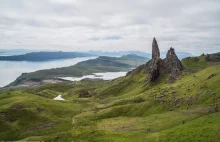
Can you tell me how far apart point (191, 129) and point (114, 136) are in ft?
71.8

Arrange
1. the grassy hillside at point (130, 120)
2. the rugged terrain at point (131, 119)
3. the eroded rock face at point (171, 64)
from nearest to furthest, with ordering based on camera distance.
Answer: the grassy hillside at point (130, 120) → the rugged terrain at point (131, 119) → the eroded rock face at point (171, 64)

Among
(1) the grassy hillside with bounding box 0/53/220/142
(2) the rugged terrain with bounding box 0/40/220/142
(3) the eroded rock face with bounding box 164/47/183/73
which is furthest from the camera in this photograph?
(3) the eroded rock face with bounding box 164/47/183/73

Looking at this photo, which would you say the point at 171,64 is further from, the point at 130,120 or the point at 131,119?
the point at 130,120

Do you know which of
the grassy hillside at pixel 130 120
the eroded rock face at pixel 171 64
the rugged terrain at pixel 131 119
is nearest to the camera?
the grassy hillside at pixel 130 120

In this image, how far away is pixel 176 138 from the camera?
150 ft

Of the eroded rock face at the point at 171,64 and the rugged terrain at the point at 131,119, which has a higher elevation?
the eroded rock face at the point at 171,64

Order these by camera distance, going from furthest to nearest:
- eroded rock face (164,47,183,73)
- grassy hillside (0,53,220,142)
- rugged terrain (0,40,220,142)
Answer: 1. eroded rock face (164,47,183,73)
2. rugged terrain (0,40,220,142)
3. grassy hillside (0,53,220,142)

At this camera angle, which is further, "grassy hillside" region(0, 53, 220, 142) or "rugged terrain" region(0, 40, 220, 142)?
"rugged terrain" region(0, 40, 220, 142)

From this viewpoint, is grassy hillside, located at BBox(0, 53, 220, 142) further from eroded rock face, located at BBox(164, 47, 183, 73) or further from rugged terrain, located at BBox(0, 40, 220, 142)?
eroded rock face, located at BBox(164, 47, 183, 73)

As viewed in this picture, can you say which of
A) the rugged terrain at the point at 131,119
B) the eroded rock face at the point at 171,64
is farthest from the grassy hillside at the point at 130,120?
the eroded rock face at the point at 171,64

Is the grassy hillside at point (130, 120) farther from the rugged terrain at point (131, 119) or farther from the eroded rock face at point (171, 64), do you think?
the eroded rock face at point (171, 64)

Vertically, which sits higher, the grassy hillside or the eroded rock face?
the eroded rock face

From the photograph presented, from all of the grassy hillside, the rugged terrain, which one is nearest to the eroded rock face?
the rugged terrain

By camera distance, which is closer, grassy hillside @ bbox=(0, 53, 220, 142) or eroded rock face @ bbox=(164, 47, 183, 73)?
grassy hillside @ bbox=(0, 53, 220, 142)
